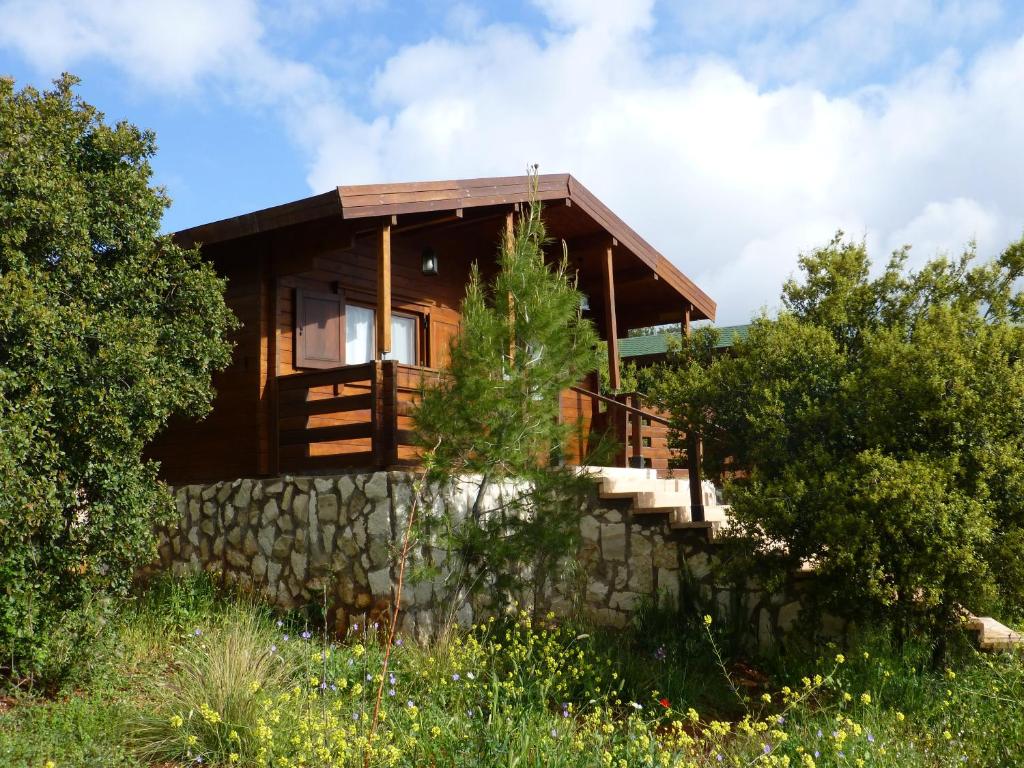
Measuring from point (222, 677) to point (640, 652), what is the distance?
12.8ft

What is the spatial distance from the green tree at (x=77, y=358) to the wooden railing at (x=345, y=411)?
63.9 inches

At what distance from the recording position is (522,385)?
8.08 metres

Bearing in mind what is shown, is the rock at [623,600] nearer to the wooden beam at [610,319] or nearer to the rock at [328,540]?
the rock at [328,540]

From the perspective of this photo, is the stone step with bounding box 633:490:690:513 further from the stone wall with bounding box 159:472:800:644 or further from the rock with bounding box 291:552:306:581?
the rock with bounding box 291:552:306:581

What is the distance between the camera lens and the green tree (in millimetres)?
6484

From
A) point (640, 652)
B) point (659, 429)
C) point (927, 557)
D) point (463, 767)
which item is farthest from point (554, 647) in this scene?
point (659, 429)

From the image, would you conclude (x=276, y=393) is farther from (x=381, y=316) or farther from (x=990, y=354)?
(x=990, y=354)

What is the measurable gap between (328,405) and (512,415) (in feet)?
7.83

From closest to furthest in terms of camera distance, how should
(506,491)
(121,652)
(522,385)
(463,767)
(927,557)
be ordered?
(463,767), (927,557), (121,652), (522,385), (506,491)

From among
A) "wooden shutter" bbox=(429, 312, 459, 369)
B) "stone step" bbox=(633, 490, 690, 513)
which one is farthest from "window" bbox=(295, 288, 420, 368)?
"stone step" bbox=(633, 490, 690, 513)

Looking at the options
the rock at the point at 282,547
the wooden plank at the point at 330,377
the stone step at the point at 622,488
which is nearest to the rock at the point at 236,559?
the rock at the point at 282,547

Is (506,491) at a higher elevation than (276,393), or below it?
below

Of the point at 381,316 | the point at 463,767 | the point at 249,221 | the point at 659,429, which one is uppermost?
the point at 249,221

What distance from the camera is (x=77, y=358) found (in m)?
6.80
